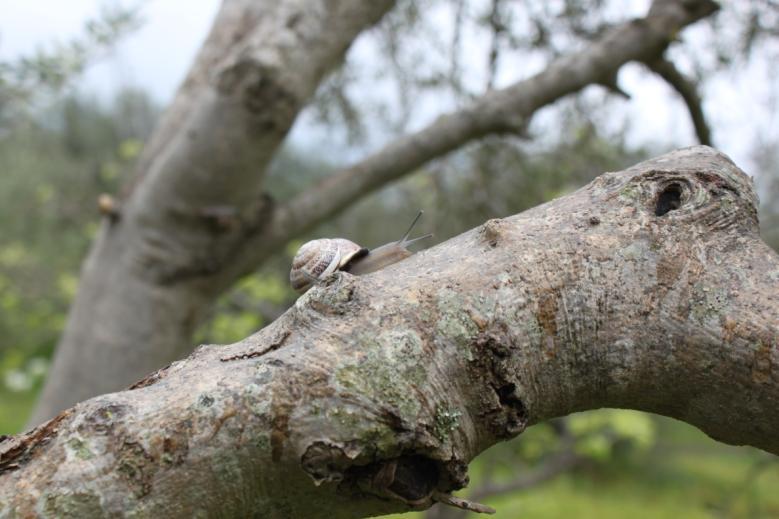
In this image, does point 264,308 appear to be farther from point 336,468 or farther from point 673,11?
point 336,468

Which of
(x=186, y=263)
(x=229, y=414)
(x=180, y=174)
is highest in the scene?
(x=180, y=174)

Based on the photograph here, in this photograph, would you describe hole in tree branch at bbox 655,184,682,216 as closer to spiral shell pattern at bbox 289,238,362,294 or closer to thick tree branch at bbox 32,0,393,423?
spiral shell pattern at bbox 289,238,362,294

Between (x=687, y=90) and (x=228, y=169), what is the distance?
2532mm

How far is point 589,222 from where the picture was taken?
3.96 ft

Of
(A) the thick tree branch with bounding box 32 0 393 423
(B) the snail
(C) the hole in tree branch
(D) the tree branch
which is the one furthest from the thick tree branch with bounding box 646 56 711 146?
(C) the hole in tree branch

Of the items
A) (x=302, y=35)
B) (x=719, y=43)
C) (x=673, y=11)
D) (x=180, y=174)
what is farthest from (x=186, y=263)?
(x=719, y=43)

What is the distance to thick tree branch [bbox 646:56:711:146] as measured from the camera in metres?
3.97

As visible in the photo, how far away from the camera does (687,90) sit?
4035mm

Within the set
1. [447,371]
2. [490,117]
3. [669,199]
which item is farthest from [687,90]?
[447,371]

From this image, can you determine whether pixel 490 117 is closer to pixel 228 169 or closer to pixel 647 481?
pixel 228 169

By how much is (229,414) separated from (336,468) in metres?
0.17

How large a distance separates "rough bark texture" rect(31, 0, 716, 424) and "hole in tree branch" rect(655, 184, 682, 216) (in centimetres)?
221

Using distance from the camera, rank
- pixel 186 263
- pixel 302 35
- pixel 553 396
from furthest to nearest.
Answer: pixel 186 263 → pixel 302 35 → pixel 553 396

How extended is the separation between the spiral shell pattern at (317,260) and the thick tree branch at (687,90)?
2.73 meters
